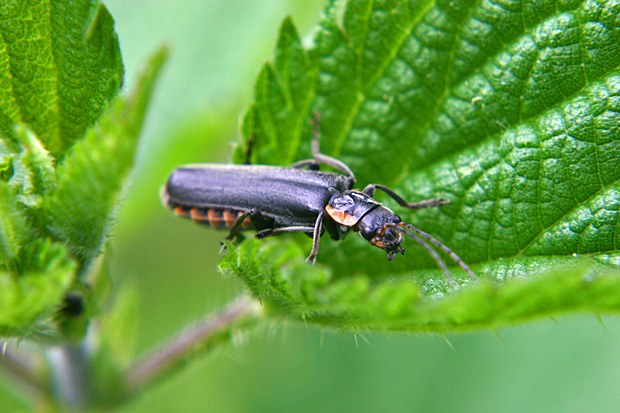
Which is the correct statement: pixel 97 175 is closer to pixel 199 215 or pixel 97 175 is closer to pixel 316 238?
pixel 316 238

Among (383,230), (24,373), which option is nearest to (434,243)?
(383,230)

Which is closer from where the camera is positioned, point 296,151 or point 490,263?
point 490,263

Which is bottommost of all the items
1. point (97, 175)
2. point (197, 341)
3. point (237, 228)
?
point (197, 341)

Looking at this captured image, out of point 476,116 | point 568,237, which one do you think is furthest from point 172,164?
point 568,237

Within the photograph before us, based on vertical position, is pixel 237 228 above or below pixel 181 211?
above

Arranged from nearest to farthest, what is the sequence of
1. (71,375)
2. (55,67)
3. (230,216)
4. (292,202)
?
(55,67) → (71,375) → (292,202) → (230,216)

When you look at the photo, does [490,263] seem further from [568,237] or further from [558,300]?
[558,300]
